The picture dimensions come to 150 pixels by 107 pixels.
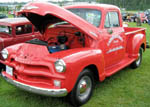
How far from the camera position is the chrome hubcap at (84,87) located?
3.32 metres

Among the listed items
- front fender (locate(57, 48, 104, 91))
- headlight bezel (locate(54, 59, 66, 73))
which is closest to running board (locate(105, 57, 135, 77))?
front fender (locate(57, 48, 104, 91))

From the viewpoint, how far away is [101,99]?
3.71m

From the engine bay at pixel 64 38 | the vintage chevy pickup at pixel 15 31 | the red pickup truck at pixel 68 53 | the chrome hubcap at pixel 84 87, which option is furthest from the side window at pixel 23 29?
the chrome hubcap at pixel 84 87

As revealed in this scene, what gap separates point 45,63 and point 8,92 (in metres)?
1.54

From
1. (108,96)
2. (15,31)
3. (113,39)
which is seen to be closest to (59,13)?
(113,39)

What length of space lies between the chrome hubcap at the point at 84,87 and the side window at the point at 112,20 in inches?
55.0

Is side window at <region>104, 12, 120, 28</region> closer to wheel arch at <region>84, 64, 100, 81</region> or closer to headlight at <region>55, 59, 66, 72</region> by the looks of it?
wheel arch at <region>84, 64, 100, 81</region>

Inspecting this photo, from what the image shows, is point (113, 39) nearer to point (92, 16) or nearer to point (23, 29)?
point (92, 16)

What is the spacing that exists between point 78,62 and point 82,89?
62 cm

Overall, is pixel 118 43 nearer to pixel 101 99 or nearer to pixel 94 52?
pixel 94 52

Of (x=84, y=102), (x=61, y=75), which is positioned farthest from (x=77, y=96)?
(x=61, y=75)

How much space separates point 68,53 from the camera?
128 inches

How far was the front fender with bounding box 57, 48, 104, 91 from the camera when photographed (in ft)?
9.62

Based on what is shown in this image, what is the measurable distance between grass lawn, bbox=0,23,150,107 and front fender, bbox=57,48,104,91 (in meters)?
0.60
